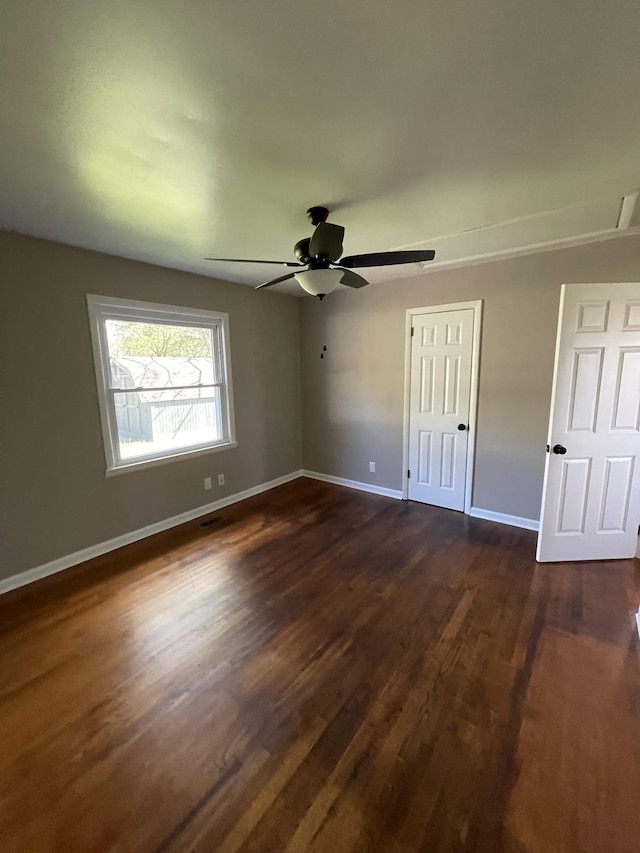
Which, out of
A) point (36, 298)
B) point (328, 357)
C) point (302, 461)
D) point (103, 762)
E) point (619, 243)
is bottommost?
point (103, 762)

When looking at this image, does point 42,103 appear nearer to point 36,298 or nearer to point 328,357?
point 36,298

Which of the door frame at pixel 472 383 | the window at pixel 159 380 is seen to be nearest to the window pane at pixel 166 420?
the window at pixel 159 380

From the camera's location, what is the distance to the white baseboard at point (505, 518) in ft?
11.1

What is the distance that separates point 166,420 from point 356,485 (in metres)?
2.42

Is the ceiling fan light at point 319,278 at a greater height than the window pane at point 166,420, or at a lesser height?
greater

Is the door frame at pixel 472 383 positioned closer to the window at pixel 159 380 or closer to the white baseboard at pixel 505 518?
the white baseboard at pixel 505 518

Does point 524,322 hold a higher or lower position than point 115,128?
lower

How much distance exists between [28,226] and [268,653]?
310cm

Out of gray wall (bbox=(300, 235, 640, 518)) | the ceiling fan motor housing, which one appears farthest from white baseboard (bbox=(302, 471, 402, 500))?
the ceiling fan motor housing

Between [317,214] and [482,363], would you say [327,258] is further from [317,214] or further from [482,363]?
[482,363]

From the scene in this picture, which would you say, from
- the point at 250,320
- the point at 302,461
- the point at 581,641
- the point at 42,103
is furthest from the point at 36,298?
the point at 581,641

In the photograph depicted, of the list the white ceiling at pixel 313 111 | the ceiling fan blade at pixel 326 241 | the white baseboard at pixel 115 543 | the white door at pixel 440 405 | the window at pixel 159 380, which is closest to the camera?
the white ceiling at pixel 313 111

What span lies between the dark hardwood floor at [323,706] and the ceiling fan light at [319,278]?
2079 millimetres

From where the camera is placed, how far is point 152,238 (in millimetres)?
2641
